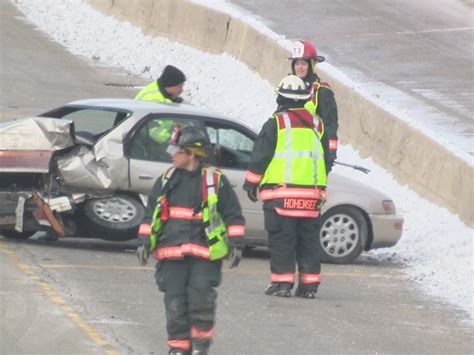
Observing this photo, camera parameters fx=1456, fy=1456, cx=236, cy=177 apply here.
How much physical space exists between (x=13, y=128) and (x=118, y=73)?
11.4 metres

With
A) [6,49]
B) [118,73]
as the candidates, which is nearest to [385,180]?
[118,73]

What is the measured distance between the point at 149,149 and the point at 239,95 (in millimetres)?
8963

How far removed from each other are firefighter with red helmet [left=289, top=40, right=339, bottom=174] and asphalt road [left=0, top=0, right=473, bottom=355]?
1308mm

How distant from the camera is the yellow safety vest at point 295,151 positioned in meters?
11.7

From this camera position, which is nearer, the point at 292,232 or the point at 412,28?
the point at 292,232

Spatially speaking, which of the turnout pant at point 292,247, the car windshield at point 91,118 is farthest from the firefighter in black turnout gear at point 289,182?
the car windshield at point 91,118

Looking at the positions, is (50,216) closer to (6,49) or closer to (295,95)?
(295,95)

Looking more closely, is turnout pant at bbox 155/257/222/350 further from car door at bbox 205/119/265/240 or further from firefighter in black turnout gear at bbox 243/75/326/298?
car door at bbox 205/119/265/240

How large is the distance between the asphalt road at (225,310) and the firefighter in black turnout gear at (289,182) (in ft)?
0.81

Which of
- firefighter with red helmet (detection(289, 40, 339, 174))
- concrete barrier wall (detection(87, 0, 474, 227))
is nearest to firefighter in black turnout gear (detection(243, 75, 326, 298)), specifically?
firefighter with red helmet (detection(289, 40, 339, 174))

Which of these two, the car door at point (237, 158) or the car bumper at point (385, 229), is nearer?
the car door at point (237, 158)

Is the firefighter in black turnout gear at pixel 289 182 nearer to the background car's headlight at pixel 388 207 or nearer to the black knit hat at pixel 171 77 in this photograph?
the background car's headlight at pixel 388 207

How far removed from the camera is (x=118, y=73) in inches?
965

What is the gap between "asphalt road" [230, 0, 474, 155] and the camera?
20078 mm
